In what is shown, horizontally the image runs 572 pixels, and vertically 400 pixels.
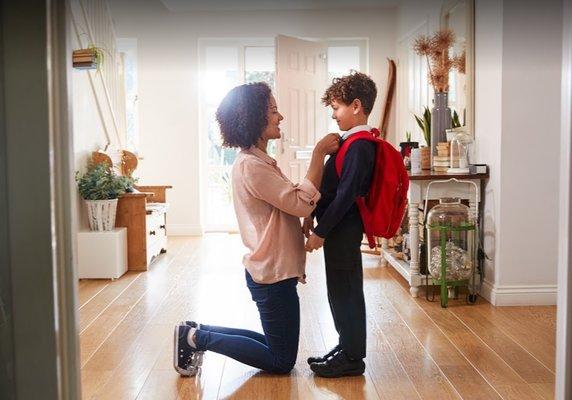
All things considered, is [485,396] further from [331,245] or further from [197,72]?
[197,72]

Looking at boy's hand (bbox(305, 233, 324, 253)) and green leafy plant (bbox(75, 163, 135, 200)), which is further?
green leafy plant (bbox(75, 163, 135, 200))

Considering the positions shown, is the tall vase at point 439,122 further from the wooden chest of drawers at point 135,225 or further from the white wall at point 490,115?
the wooden chest of drawers at point 135,225

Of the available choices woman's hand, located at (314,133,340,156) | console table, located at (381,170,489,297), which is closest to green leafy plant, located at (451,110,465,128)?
console table, located at (381,170,489,297)

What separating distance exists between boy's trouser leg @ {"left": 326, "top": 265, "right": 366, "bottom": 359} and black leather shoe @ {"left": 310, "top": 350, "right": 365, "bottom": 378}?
43 millimetres

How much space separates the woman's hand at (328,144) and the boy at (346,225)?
0.19 feet

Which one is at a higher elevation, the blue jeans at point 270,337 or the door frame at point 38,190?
the door frame at point 38,190

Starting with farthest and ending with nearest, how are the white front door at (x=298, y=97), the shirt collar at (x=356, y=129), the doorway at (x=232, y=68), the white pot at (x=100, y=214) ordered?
1. the doorway at (x=232, y=68)
2. the white front door at (x=298, y=97)
3. the white pot at (x=100, y=214)
4. the shirt collar at (x=356, y=129)

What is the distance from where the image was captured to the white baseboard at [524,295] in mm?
4195

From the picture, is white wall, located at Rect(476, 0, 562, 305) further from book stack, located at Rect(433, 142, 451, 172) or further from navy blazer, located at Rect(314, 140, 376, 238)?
navy blazer, located at Rect(314, 140, 376, 238)

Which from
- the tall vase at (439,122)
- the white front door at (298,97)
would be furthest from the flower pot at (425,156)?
the white front door at (298,97)

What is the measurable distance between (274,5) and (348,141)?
5.33 meters

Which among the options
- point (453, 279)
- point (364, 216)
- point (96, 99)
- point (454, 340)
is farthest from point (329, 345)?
point (96, 99)

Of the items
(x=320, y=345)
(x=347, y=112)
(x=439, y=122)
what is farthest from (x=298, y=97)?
(x=347, y=112)

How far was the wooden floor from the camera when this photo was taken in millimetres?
2781
